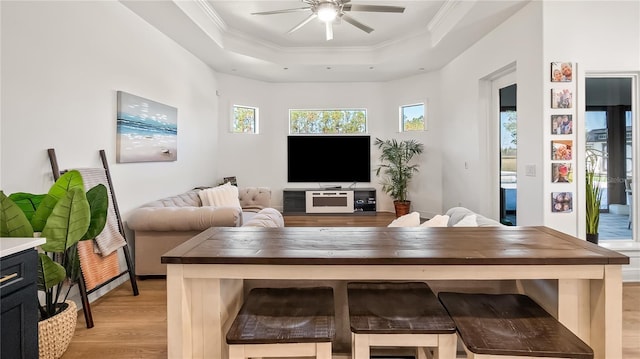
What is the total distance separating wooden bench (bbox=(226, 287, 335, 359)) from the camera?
1.16 m

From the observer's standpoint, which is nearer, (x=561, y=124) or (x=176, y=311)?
(x=176, y=311)

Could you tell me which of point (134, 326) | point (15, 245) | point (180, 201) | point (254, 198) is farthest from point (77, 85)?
point (254, 198)

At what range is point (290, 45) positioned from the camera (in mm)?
5727

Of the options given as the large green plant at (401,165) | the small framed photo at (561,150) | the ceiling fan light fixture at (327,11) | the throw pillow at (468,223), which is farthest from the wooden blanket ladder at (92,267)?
the large green plant at (401,165)

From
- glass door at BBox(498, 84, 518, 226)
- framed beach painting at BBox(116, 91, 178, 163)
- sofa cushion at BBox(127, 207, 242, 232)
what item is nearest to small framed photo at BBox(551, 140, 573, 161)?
glass door at BBox(498, 84, 518, 226)

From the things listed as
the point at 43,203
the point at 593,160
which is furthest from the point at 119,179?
the point at 593,160

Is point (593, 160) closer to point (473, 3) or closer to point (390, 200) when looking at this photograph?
point (473, 3)

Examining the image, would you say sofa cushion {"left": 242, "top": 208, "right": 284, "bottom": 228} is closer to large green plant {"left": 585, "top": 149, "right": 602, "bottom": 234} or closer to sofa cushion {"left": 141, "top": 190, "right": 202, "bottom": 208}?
sofa cushion {"left": 141, "top": 190, "right": 202, "bottom": 208}

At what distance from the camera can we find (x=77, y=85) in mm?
2891

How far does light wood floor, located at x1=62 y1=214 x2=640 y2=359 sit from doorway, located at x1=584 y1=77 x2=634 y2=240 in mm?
724

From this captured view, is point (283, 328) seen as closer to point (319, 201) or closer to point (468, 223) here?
point (468, 223)

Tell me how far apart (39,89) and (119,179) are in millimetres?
1174

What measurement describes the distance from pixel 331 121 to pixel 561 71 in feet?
14.8

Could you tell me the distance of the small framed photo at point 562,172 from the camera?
11.1ft
